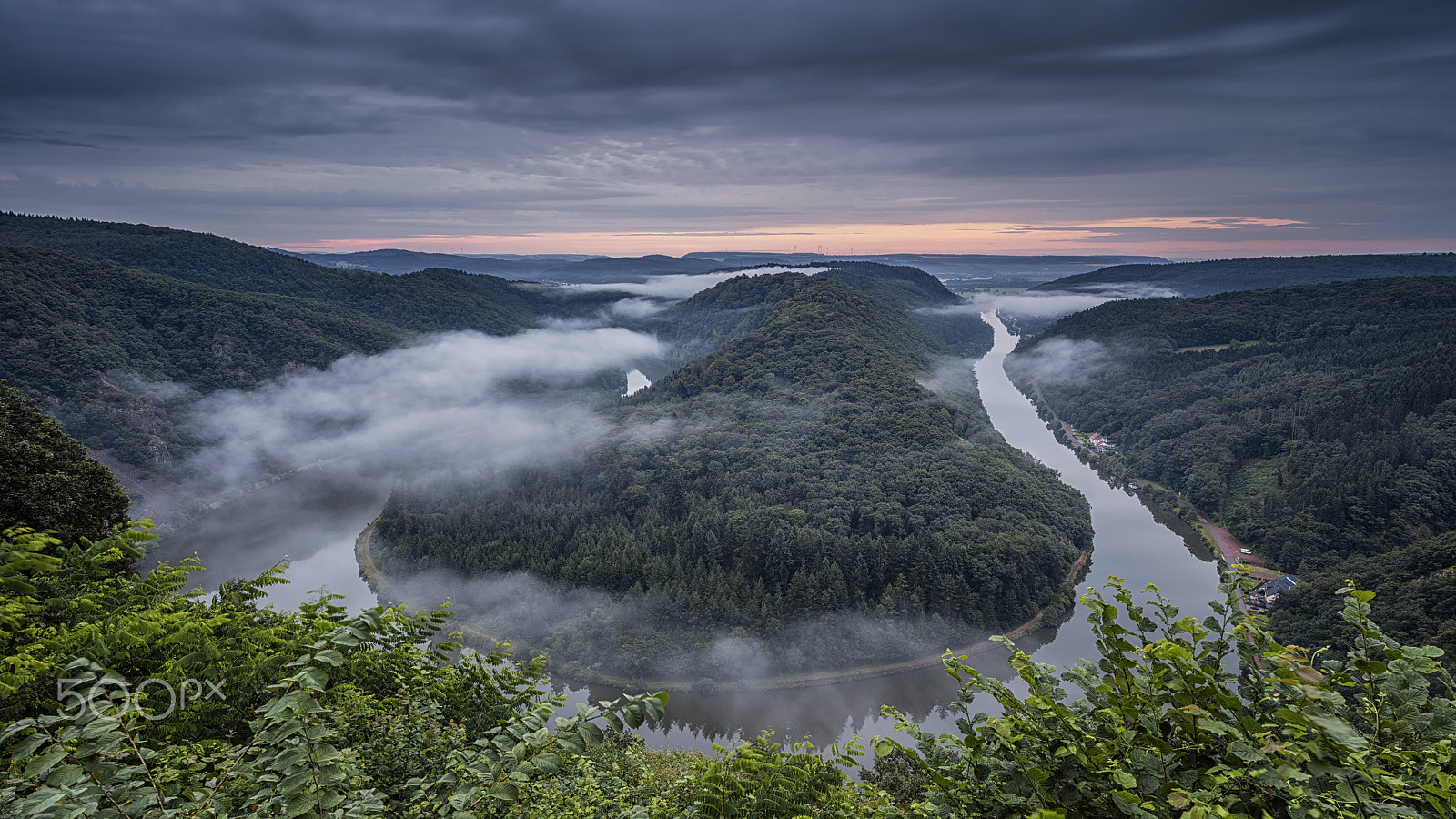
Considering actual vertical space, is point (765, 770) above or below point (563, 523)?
above

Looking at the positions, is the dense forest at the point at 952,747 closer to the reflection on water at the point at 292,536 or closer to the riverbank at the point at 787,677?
the riverbank at the point at 787,677

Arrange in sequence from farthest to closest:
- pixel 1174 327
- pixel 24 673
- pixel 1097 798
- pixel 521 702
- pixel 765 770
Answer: pixel 1174 327 < pixel 521 702 < pixel 765 770 < pixel 24 673 < pixel 1097 798

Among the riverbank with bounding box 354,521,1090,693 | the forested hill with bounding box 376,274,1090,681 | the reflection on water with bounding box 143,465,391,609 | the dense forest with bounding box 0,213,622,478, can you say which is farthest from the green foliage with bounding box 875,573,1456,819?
the dense forest with bounding box 0,213,622,478

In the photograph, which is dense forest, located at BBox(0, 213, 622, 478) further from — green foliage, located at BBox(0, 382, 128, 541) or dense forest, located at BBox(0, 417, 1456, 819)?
dense forest, located at BBox(0, 417, 1456, 819)

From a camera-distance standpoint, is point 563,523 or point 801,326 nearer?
point 563,523

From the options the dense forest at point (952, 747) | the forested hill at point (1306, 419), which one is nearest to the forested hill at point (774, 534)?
the forested hill at point (1306, 419)

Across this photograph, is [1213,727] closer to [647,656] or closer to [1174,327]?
[647,656]

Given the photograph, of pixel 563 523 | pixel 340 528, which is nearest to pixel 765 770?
pixel 563 523

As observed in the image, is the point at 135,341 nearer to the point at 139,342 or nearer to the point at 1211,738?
the point at 139,342
